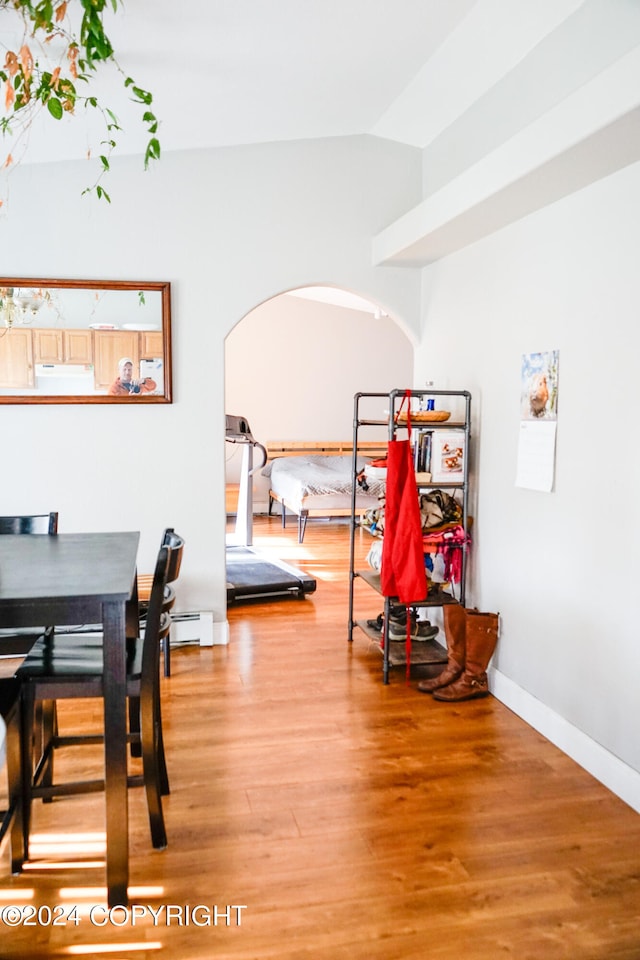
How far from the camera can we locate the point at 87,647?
8.02 ft

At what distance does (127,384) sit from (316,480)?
13.1 feet

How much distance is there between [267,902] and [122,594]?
0.95 meters

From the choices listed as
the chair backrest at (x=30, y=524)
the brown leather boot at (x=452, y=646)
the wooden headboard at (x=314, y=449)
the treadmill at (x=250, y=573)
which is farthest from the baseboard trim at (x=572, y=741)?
the wooden headboard at (x=314, y=449)

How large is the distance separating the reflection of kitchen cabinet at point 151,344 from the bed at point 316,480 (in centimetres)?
335

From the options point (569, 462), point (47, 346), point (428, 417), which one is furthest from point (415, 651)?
point (47, 346)

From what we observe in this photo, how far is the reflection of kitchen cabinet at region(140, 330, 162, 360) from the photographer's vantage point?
403cm

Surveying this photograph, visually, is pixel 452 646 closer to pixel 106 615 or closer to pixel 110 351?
pixel 106 615

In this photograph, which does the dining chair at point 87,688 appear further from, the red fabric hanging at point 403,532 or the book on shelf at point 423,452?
the book on shelf at point 423,452

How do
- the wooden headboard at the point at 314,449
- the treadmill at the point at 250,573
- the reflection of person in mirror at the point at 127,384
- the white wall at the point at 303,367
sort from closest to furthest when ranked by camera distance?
the reflection of person in mirror at the point at 127,384 < the treadmill at the point at 250,573 < the wooden headboard at the point at 314,449 < the white wall at the point at 303,367

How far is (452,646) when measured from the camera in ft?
11.8

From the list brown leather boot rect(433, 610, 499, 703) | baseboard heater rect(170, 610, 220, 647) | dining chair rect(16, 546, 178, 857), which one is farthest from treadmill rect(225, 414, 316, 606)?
dining chair rect(16, 546, 178, 857)

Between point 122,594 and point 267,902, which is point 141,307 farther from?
point 267,902

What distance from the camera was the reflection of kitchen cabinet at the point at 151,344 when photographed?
4031 millimetres

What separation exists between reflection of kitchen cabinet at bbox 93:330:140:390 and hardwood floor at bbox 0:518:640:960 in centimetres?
166
